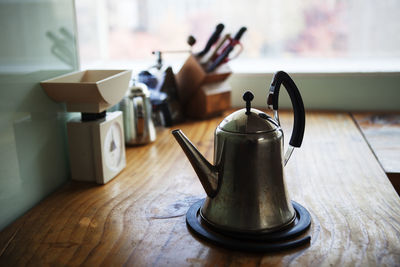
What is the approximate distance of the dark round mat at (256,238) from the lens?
0.79 meters

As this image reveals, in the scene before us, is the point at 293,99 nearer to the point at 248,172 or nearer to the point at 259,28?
the point at 248,172

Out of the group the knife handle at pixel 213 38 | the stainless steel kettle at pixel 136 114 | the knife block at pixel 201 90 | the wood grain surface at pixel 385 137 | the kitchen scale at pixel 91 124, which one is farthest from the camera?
the knife block at pixel 201 90

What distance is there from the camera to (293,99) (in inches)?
33.5

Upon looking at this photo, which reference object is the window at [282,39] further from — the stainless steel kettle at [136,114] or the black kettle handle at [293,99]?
the black kettle handle at [293,99]

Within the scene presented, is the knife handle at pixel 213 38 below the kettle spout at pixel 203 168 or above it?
above

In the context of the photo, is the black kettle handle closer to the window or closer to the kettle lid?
the kettle lid

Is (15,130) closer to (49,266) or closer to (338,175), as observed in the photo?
(49,266)

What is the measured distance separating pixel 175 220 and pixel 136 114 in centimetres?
61

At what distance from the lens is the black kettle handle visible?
851 millimetres

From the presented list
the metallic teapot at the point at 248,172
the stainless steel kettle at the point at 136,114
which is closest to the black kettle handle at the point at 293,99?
the metallic teapot at the point at 248,172

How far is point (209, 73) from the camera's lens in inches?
68.2

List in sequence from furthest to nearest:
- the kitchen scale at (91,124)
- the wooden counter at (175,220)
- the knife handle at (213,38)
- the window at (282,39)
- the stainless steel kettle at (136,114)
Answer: the window at (282,39), the knife handle at (213,38), the stainless steel kettle at (136,114), the kitchen scale at (91,124), the wooden counter at (175,220)

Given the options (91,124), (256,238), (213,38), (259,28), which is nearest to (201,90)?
(213,38)

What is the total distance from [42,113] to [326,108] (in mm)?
1343
